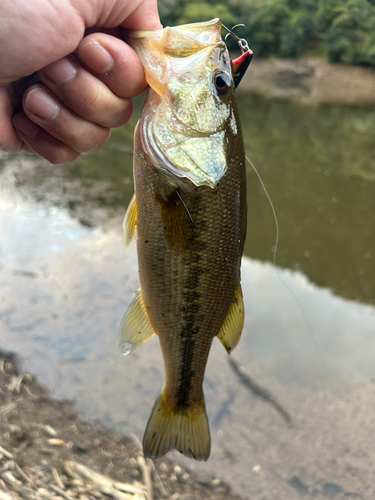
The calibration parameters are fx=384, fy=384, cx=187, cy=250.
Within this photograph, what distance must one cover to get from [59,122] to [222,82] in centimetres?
70

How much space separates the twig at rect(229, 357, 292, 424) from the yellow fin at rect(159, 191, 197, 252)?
2.80 m

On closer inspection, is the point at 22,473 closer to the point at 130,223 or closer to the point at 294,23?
the point at 130,223

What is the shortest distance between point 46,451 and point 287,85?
97.6ft

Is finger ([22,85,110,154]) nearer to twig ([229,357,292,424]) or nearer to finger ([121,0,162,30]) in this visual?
finger ([121,0,162,30])

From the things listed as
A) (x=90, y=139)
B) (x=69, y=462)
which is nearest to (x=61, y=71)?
(x=90, y=139)

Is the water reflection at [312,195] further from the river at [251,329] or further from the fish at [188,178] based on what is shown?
the fish at [188,178]

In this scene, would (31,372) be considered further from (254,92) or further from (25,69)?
(254,92)

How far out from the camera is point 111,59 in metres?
1.38

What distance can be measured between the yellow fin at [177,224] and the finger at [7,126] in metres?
0.88

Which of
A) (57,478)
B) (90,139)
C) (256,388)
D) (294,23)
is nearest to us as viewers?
(90,139)

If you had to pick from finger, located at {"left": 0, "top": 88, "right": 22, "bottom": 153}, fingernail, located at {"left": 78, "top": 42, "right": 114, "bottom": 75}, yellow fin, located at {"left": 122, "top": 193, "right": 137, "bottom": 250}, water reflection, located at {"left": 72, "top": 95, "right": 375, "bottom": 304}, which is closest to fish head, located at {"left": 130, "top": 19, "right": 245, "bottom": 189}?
fingernail, located at {"left": 78, "top": 42, "right": 114, "bottom": 75}

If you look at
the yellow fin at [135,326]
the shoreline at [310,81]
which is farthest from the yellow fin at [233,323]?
the shoreline at [310,81]

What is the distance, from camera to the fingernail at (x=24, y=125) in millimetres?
1731

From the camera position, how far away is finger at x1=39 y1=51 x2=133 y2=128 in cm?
146
